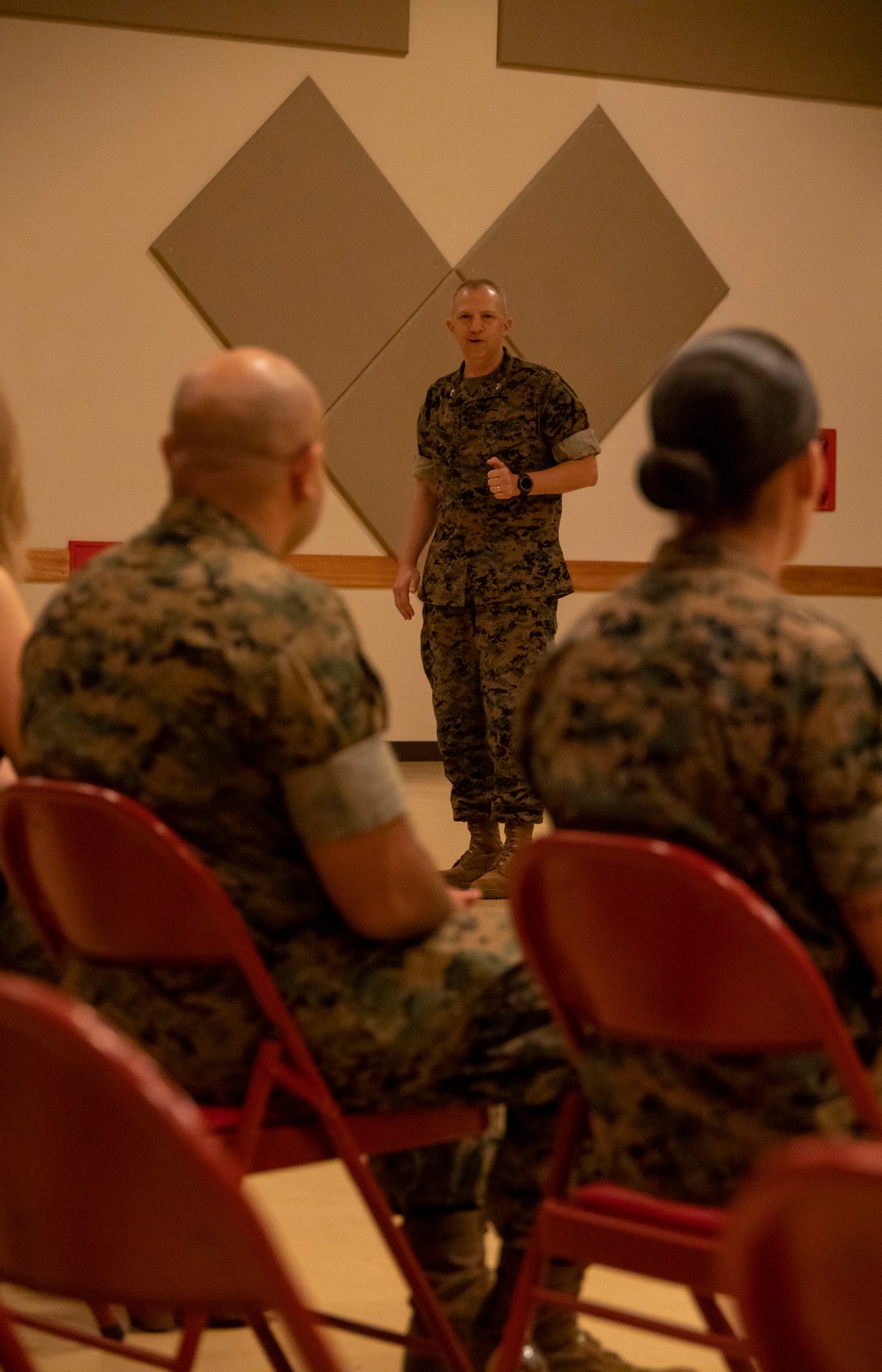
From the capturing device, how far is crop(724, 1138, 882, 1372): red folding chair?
620 millimetres

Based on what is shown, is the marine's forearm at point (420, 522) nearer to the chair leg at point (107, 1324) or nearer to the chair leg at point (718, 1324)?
the chair leg at point (107, 1324)

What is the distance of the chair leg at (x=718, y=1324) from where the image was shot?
1.56m

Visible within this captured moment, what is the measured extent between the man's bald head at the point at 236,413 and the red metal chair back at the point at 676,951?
61cm

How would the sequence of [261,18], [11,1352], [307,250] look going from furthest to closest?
[307,250] → [261,18] → [11,1352]

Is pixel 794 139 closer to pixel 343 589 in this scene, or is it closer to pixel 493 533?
pixel 343 589

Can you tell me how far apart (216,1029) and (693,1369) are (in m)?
0.74

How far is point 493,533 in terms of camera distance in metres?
4.93

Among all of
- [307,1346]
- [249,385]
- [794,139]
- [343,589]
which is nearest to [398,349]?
[343,589]

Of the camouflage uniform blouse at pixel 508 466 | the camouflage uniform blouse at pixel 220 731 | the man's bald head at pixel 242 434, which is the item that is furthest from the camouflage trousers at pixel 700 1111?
the camouflage uniform blouse at pixel 508 466

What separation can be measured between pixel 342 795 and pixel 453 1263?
1.96 feet

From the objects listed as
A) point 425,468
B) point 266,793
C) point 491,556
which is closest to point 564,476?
point 491,556

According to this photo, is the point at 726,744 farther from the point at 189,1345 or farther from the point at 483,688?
the point at 483,688

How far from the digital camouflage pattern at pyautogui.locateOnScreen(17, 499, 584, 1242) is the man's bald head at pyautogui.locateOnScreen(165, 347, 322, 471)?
0.26 ft

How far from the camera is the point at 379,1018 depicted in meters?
1.58
